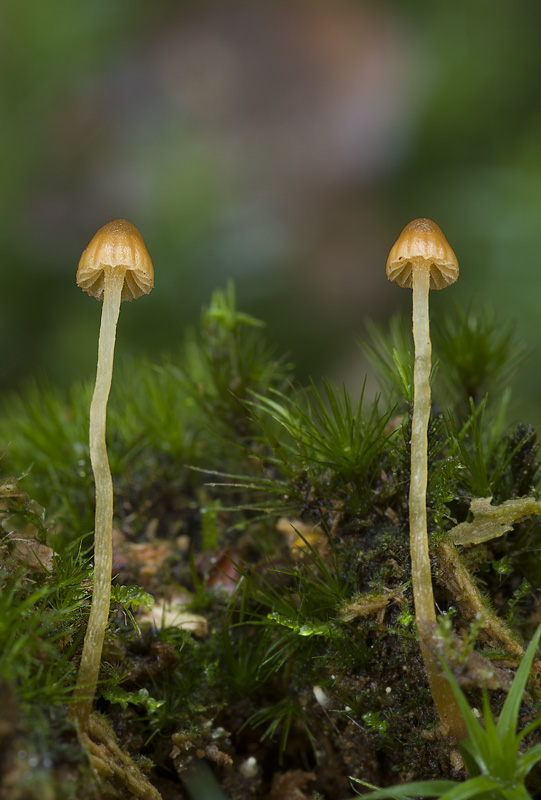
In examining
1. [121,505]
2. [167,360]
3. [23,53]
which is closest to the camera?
[121,505]

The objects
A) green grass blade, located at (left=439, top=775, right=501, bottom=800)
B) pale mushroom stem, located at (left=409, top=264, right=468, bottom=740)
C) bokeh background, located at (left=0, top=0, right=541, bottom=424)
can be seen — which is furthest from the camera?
bokeh background, located at (left=0, top=0, right=541, bottom=424)

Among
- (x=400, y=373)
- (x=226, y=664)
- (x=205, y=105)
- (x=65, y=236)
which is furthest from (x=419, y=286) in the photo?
(x=205, y=105)

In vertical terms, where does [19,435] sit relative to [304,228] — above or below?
below

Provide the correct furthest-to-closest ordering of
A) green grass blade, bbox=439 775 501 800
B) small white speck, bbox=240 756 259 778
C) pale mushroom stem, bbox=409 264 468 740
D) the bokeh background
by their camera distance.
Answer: the bokeh background → small white speck, bbox=240 756 259 778 → pale mushroom stem, bbox=409 264 468 740 → green grass blade, bbox=439 775 501 800

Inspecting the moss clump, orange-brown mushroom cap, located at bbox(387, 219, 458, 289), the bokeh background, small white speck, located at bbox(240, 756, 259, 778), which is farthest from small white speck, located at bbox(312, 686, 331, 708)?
the bokeh background

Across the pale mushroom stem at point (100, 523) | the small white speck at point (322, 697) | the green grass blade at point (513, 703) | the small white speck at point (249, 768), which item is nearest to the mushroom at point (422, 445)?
the green grass blade at point (513, 703)

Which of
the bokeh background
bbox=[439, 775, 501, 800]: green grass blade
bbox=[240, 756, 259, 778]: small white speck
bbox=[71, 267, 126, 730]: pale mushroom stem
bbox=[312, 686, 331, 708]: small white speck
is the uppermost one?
the bokeh background

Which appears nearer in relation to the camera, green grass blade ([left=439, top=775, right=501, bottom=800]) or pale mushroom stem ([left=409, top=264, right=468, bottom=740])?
green grass blade ([left=439, top=775, right=501, bottom=800])

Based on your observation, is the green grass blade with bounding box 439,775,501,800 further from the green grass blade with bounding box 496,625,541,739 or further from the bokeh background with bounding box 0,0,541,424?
the bokeh background with bounding box 0,0,541,424

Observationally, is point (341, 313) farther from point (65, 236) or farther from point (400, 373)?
point (400, 373)
